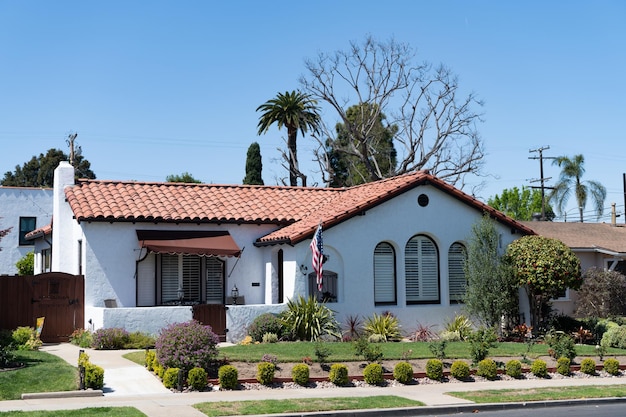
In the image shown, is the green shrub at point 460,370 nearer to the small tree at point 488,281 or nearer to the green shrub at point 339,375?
the green shrub at point 339,375

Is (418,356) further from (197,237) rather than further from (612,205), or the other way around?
(612,205)

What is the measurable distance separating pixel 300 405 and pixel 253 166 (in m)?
37.8

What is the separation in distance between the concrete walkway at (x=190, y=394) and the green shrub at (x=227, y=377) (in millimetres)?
255

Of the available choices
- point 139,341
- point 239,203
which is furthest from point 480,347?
point 239,203

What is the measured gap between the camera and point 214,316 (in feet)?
79.4

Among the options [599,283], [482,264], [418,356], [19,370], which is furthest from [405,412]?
[599,283]

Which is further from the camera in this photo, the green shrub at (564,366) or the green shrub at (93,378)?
the green shrub at (564,366)

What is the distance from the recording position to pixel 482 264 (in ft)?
83.0

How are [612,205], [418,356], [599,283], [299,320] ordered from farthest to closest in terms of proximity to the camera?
[612,205]
[599,283]
[299,320]
[418,356]

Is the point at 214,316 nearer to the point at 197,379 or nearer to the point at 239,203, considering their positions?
the point at 239,203

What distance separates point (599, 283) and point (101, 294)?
797 inches

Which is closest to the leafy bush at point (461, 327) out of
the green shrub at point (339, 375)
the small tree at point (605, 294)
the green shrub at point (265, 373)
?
the green shrub at point (339, 375)

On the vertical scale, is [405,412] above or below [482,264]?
below

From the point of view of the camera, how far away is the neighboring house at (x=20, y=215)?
149 feet
